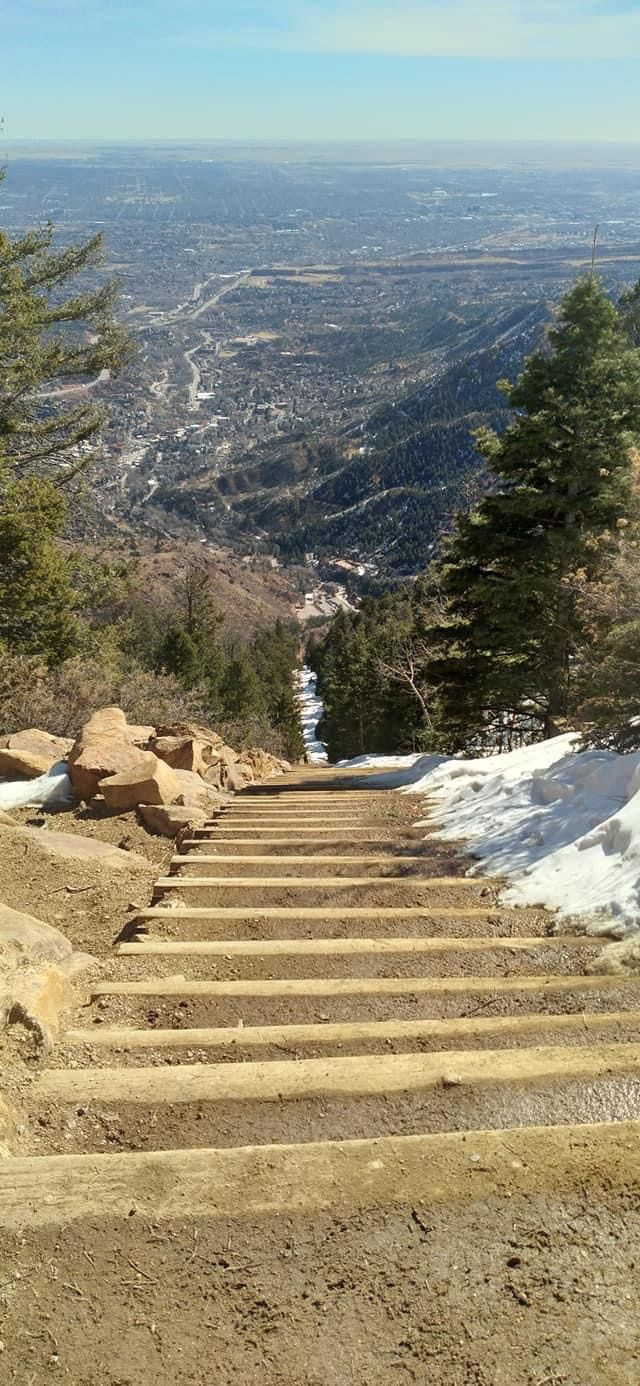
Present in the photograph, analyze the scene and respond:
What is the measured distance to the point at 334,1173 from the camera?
2.21 m

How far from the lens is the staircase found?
86.4 inches

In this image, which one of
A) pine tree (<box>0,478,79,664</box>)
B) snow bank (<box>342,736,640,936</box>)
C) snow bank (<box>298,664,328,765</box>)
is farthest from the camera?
snow bank (<box>298,664,328,765</box>)

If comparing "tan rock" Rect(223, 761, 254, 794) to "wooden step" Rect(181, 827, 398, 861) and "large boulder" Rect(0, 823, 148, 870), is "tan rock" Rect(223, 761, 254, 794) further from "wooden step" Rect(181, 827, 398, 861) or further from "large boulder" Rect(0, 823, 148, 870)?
"large boulder" Rect(0, 823, 148, 870)

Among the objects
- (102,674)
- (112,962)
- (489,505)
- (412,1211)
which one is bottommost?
(102,674)

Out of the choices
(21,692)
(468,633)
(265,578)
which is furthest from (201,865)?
(265,578)

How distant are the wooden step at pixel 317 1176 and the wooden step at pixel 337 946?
60.8 inches

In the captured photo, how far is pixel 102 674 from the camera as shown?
1346cm

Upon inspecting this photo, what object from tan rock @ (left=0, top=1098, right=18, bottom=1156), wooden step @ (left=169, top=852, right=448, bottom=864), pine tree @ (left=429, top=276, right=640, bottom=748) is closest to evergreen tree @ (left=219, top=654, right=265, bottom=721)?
pine tree @ (left=429, top=276, right=640, bottom=748)

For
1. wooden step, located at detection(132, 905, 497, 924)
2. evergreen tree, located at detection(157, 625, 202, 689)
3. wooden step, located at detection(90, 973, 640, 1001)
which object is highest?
wooden step, located at detection(90, 973, 640, 1001)

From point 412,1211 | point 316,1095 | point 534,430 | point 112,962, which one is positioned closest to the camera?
point 412,1211

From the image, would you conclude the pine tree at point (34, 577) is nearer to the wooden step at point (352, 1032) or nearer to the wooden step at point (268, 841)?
the wooden step at point (268, 841)

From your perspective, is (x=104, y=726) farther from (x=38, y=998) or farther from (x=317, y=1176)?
(x=317, y=1176)

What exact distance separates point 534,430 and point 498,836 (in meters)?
7.45

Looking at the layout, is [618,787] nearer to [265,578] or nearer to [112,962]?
[112,962]
